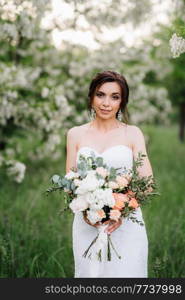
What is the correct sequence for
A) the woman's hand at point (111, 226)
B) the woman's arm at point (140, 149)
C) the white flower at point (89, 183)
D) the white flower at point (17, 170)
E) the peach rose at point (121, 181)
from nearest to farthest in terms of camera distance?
the white flower at point (89, 183) < the peach rose at point (121, 181) < the woman's hand at point (111, 226) < the woman's arm at point (140, 149) < the white flower at point (17, 170)

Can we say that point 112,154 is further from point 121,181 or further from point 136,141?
point 121,181

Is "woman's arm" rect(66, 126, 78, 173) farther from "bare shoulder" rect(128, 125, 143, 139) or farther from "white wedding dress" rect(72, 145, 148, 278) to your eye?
"bare shoulder" rect(128, 125, 143, 139)

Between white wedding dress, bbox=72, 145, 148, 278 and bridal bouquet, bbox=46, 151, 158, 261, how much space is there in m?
0.15

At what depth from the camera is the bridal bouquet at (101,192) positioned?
3.13 meters

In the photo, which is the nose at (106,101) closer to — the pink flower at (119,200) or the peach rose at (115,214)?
the pink flower at (119,200)

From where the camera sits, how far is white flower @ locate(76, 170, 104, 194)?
312cm

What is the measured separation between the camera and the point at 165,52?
14469 millimetres

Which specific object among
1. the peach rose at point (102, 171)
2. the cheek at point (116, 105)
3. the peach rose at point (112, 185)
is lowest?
the peach rose at point (112, 185)

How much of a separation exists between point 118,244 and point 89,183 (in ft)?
2.26

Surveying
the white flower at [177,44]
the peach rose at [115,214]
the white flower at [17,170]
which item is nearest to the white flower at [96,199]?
the peach rose at [115,214]

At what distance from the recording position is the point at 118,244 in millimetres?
3559

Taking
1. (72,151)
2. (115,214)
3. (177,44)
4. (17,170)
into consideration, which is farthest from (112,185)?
(17,170)

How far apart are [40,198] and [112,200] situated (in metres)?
4.70

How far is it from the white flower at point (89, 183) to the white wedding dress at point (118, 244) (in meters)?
0.48
